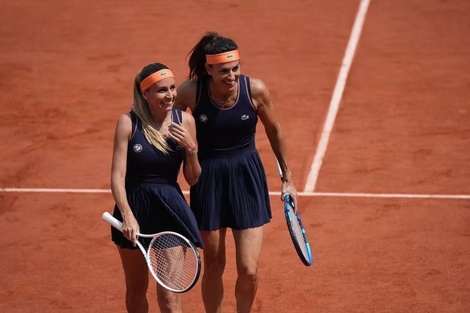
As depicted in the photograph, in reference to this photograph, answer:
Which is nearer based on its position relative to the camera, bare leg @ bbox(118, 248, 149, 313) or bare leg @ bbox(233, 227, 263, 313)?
bare leg @ bbox(118, 248, 149, 313)

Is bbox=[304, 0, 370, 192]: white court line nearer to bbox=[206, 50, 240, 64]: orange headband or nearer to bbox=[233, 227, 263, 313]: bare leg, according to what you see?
bbox=[233, 227, 263, 313]: bare leg

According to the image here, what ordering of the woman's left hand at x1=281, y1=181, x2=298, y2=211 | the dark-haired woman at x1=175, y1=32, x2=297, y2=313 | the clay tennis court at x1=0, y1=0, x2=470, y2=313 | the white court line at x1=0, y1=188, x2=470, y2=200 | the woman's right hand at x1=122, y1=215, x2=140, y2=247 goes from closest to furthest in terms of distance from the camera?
Answer: the woman's right hand at x1=122, y1=215, x2=140, y2=247
the dark-haired woman at x1=175, y1=32, x2=297, y2=313
the woman's left hand at x1=281, y1=181, x2=298, y2=211
the clay tennis court at x1=0, y1=0, x2=470, y2=313
the white court line at x1=0, y1=188, x2=470, y2=200

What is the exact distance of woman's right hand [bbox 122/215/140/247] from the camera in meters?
7.02

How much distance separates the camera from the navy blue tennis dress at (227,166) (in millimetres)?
7840

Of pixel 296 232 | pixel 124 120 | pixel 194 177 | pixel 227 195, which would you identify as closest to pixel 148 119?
pixel 124 120

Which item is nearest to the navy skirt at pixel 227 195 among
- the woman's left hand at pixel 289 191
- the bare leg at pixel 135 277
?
the woman's left hand at pixel 289 191

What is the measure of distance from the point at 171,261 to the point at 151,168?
0.65 meters

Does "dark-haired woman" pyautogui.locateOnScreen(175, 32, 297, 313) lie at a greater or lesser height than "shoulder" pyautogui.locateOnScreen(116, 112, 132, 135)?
lesser

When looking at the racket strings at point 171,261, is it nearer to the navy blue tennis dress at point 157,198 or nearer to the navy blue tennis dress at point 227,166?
the navy blue tennis dress at point 157,198

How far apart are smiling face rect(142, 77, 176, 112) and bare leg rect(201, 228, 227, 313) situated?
3.97 ft

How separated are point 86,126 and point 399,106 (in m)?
4.29

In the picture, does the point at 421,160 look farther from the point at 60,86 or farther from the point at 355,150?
the point at 60,86

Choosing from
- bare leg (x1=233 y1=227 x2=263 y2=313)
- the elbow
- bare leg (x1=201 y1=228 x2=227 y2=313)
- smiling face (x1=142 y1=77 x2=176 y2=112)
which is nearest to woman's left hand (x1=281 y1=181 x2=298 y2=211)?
bare leg (x1=233 y1=227 x2=263 y2=313)

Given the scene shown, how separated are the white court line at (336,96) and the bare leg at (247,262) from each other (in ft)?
13.6
